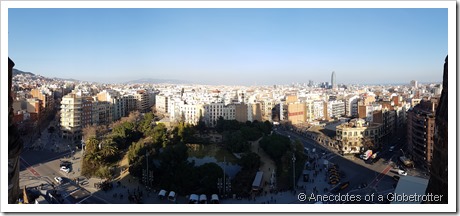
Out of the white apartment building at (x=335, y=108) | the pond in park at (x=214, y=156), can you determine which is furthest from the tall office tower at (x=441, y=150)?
the white apartment building at (x=335, y=108)

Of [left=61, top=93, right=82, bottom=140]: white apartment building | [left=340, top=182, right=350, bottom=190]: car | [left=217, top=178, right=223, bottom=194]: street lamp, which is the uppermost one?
[left=61, top=93, right=82, bottom=140]: white apartment building

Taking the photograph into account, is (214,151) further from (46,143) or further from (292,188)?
(46,143)

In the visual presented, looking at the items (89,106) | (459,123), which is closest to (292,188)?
(459,123)

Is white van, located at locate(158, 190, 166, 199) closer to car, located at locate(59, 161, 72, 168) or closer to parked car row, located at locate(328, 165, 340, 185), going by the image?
car, located at locate(59, 161, 72, 168)

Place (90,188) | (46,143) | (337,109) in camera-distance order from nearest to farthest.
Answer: (90,188) < (46,143) < (337,109)

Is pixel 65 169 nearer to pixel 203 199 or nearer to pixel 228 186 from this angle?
pixel 203 199

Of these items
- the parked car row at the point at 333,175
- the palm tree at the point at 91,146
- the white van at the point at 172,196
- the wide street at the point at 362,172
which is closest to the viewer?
the white van at the point at 172,196

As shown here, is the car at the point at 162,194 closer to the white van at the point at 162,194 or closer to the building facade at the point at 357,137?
the white van at the point at 162,194

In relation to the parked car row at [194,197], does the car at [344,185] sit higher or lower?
higher

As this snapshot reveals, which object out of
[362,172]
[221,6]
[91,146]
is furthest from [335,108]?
[221,6]

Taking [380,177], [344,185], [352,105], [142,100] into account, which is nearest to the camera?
[344,185]

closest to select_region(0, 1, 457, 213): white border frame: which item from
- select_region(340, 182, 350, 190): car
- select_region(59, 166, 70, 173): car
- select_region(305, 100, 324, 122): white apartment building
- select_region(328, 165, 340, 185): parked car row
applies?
select_region(340, 182, 350, 190): car
